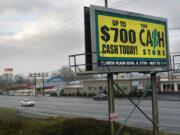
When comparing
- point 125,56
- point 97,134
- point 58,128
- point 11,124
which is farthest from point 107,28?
point 11,124

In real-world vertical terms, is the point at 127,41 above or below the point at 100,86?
above

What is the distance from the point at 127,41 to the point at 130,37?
20 centimetres

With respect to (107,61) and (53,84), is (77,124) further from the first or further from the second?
(53,84)

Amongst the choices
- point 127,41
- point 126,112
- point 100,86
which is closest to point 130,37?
point 127,41

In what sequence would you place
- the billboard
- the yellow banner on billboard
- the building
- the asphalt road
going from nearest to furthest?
1. the billboard
2. the yellow banner on billboard
3. the asphalt road
4. the building

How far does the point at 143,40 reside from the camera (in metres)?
10.5

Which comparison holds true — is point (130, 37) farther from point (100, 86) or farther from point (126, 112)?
point (100, 86)

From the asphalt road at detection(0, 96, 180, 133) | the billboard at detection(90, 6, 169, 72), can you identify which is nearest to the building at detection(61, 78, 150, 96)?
the asphalt road at detection(0, 96, 180, 133)

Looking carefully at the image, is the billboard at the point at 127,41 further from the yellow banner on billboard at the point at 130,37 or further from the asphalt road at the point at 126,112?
the asphalt road at the point at 126,112

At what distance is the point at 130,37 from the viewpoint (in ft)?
33.1

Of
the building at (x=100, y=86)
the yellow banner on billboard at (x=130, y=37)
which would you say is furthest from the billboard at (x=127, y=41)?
the building at (x=100, y=86)

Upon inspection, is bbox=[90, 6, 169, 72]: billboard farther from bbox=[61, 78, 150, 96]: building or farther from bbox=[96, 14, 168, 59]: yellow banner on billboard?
bbox=[61, 78, 150, 96]: building

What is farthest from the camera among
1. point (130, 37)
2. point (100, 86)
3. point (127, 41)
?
point (100, 86)

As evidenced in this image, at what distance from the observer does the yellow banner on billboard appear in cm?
926
